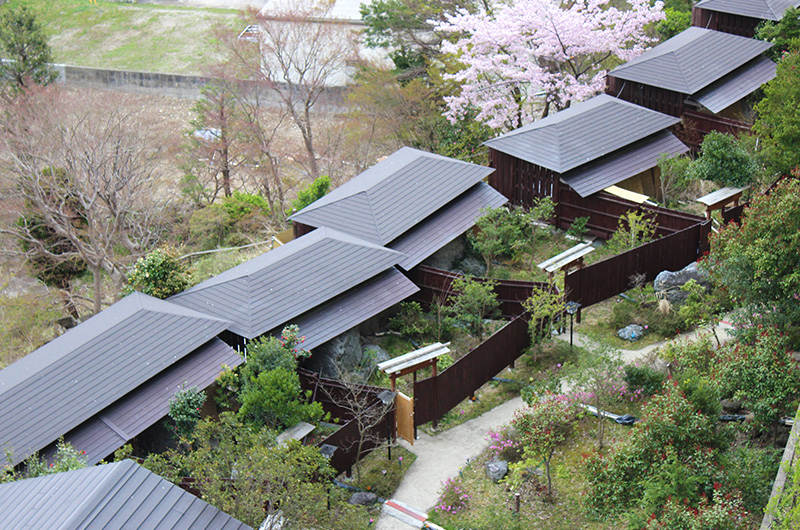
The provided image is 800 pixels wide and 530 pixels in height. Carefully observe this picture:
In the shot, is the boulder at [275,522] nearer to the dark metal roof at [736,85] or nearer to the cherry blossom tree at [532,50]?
the dark metal roof at [736,85]

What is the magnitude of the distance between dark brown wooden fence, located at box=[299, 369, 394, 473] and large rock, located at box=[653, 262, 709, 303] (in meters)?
8.54

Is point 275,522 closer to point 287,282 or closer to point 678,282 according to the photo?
point 287,282

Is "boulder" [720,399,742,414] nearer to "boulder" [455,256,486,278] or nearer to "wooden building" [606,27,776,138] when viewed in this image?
"boulder" [455,256,486,278]

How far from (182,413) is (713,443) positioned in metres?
11.3

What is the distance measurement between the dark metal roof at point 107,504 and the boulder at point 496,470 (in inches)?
237

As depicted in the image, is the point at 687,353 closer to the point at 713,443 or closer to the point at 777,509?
the point at 713,443

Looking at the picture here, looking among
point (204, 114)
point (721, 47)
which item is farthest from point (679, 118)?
point (204, 114)

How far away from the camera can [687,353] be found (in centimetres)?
1745

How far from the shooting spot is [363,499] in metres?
17.0

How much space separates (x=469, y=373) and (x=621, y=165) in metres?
10.6

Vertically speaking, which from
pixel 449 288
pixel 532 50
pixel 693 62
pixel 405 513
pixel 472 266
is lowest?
pixel 405 513

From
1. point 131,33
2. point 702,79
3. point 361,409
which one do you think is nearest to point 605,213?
point 702,79

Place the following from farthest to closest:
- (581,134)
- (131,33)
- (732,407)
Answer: (131,33), (581,134), (732,407)

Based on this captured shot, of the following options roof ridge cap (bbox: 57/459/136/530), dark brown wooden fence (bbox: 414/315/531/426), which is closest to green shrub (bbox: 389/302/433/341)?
dark brown wooden fence (bbox: 414/315/531/426)
